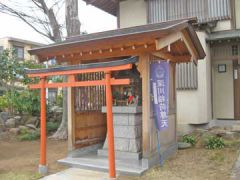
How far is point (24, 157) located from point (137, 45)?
483cm

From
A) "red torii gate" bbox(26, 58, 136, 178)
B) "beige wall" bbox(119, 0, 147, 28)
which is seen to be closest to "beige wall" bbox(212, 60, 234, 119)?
"beige wall" bbox(119, 0, 147, 28)

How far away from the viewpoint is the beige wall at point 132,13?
44.2ft

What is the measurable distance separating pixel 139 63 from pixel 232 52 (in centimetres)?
650

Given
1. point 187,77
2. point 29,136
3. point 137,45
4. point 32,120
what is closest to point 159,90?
point 137,45

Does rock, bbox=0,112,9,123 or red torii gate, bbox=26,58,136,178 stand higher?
red torii gate, bbox=26,58,136,178

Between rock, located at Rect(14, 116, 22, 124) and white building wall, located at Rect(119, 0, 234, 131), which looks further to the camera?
rock, located at Rect(14, 116, 22, 124)

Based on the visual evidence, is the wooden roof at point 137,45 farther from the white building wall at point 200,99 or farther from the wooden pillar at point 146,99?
the white building wall at point 200,99

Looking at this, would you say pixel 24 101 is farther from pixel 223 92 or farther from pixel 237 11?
pixel 237 11

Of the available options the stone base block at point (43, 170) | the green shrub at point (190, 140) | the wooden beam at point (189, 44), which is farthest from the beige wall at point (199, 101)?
the stone base block at point (43, 170)

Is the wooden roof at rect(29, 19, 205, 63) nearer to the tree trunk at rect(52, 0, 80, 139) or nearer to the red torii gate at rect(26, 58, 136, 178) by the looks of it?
the red torii gate at rect(26, 58, 136, 178)

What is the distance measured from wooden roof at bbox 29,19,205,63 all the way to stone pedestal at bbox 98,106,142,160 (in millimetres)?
1476

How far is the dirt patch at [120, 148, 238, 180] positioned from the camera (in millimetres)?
6492

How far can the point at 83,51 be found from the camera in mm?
7320

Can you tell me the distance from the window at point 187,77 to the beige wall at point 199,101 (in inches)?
6.5
